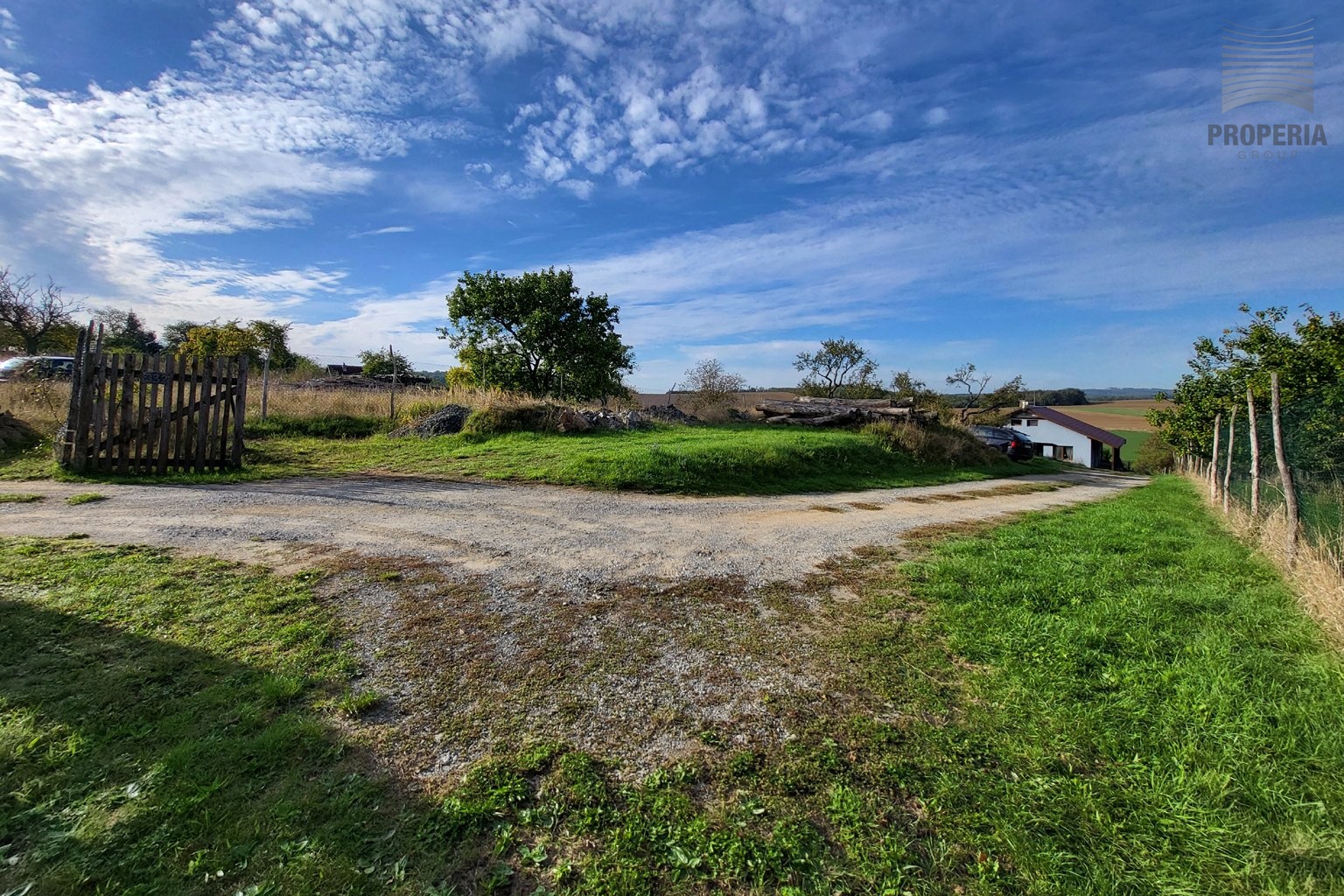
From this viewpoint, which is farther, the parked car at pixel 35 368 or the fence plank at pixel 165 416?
the parked car at pixel 35 368

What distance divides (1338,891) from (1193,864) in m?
0.37

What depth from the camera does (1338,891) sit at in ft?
5.73

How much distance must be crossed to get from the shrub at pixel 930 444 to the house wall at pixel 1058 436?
3132cm

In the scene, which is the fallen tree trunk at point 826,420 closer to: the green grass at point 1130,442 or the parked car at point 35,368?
the parked car at point 35,368

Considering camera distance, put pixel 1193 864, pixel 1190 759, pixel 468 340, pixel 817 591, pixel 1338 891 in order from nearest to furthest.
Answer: pixel 1338 891 < pixel 1193 864 < pixel 1190 759 < pixel 817 591 < pixel 468 340

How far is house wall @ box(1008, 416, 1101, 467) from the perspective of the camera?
47.4 metres

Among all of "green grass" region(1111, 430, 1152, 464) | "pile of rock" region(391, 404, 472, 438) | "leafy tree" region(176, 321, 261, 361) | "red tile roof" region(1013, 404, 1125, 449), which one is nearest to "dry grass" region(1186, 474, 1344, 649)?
"pile of rock" region(391, 404, 472, 438)

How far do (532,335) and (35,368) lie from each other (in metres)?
14.2

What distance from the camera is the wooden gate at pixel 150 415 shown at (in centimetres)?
862

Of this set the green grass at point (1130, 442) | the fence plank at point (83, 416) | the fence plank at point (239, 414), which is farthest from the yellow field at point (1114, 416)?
the fence plank at point (83, 416)

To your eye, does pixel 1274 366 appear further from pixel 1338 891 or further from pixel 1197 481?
pixel 1338 891

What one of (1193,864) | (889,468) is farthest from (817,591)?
(889,468)

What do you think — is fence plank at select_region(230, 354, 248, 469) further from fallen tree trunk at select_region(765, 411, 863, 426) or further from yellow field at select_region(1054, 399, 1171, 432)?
yellow field at select_region(1054, 399, 1171, 432)

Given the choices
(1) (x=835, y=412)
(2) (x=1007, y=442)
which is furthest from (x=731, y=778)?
(2) (x=1007, y=442)
